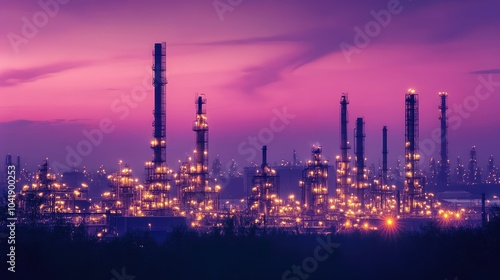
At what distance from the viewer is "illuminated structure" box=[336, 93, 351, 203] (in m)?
61.1

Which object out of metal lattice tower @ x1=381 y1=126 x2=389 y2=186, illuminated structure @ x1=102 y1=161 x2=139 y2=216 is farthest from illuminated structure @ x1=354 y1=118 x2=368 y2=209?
illuminated structure @ x1=102 y1=161 x2=139 y2=216

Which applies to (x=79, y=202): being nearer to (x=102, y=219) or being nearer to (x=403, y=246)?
(x=102, y=219)

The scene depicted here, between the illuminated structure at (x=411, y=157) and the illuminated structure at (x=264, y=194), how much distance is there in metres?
10.3

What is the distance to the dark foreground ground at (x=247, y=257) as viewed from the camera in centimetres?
2498

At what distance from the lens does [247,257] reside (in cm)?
2888

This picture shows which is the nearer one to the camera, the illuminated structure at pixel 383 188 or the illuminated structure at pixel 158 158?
the illuminated structure at pixel 158 158

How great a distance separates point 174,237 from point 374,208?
37900 millimetres

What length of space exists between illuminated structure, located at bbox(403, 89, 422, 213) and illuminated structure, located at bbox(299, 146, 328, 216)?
600cm

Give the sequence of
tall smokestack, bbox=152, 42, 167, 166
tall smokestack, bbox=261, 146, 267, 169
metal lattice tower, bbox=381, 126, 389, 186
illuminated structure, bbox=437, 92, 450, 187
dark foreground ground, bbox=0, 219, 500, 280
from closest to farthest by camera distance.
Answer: dark foreground ground, bbox=0, 219, 500, 280 < tall smokestack, bbox=152, 42, 167, 166 < tall smokestack, bbox=261, 146, 267, 169 < metal lattice tower, bbox=381, 126, 389, 186 < illuminated structure, bbox=437, 92, 450, 187

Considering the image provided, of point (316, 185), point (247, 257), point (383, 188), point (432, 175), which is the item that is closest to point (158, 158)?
point (316, 185)

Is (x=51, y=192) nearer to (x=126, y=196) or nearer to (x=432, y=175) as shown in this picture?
(x=126, y=196)

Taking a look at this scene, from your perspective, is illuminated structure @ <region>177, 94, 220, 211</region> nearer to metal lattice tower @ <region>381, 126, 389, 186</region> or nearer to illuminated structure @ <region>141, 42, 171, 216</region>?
illuminated structure @ <region>141, 42, 171, 216</region>

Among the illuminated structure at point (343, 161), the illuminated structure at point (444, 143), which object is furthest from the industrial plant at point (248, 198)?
the illuminated structure at point (444, 143)

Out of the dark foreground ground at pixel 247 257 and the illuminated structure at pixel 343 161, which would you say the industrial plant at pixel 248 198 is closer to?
the illuminated structure at pixel 343 161
